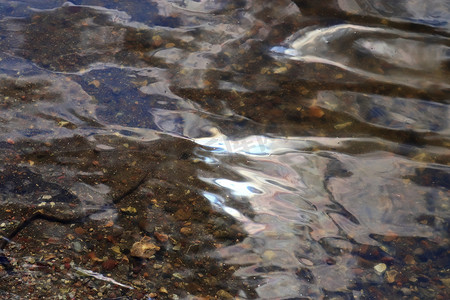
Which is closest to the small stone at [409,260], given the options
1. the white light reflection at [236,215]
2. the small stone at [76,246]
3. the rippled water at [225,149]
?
the rippled water at [225,149]

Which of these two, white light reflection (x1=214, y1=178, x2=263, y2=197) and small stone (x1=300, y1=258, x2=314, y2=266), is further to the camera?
white light reflection (x1=214, y1=178, x2=263, y2=197)

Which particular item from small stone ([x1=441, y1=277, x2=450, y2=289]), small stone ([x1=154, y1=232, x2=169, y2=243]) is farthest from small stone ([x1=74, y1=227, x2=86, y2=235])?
small stone ([x1=441, y1=277, x2=450, y2=289])

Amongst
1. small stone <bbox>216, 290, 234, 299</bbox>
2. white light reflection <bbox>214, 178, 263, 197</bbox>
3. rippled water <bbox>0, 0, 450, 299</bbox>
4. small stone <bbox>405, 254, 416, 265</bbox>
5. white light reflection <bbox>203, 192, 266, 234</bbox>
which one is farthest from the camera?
white light reflection <bbox>214, 178, 263, 197</bbox>

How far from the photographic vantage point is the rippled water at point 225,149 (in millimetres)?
2814

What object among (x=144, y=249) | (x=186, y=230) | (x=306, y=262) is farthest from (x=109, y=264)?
(x=306, y=262)

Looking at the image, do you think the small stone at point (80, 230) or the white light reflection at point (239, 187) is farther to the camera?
the white light reflection at point (239, 187)

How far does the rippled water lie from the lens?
2814mm

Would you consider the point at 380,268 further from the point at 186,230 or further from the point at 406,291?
the point at 186,230

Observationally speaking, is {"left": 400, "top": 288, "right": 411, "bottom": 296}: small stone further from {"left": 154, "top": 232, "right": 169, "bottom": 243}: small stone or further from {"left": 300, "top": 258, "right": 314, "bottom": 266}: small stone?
{"left": 154, "top": 232, "right": 169, "bottom": 243}: small stone

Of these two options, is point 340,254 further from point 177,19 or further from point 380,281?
point 177,19

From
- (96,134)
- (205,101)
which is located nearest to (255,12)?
(205,101)

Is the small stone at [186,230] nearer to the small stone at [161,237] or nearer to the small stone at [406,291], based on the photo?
the small stone at [161,237]

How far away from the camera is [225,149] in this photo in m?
3.46

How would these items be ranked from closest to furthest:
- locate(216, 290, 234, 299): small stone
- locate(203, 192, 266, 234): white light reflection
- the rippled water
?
locate(216, 290, 234, 299): small stone, the rippled water, locate(203, 192, 266, 234): white light reflection
